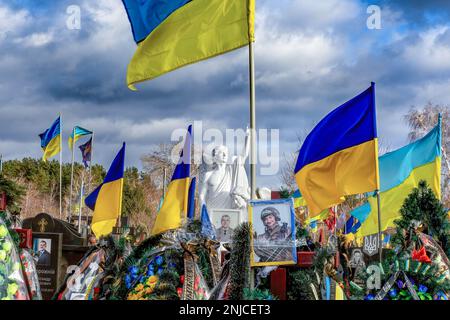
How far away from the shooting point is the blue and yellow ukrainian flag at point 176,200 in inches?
595

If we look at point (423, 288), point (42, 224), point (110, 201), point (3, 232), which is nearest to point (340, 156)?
point (423, 288)

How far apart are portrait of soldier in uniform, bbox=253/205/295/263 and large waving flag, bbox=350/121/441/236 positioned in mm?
8823

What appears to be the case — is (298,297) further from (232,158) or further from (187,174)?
(232,158)

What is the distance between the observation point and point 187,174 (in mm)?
15688

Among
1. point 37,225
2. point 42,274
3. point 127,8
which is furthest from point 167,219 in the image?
point 127,8

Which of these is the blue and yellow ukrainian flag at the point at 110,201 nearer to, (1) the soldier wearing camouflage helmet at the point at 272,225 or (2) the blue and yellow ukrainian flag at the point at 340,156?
(2) the blue and yellow ukrainian flag at the point at 340,156

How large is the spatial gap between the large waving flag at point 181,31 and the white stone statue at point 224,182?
9.37 m

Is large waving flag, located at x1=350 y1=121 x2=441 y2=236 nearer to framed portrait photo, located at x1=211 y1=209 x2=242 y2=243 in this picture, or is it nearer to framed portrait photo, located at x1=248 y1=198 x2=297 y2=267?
framed portrait photo, located at x1=211 y1=209 x2=242 y2=243

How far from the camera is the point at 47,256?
1266 centimetres

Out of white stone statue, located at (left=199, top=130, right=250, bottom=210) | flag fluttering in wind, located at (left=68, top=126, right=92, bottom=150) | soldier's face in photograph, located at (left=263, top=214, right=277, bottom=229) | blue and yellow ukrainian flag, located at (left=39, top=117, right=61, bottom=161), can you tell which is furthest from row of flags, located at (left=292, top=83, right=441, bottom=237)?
flag fluttering in wind, located at (left=68, top=126, right=92, bottom=150)

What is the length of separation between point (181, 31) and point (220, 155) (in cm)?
1031

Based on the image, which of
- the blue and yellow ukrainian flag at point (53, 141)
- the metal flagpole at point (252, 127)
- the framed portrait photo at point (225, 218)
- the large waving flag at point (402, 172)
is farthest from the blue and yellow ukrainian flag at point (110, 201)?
the blue and yellow ukrainian flag at point (53, 141)

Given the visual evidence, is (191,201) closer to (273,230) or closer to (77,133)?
(273,230)

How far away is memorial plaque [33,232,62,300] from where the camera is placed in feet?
40.7
